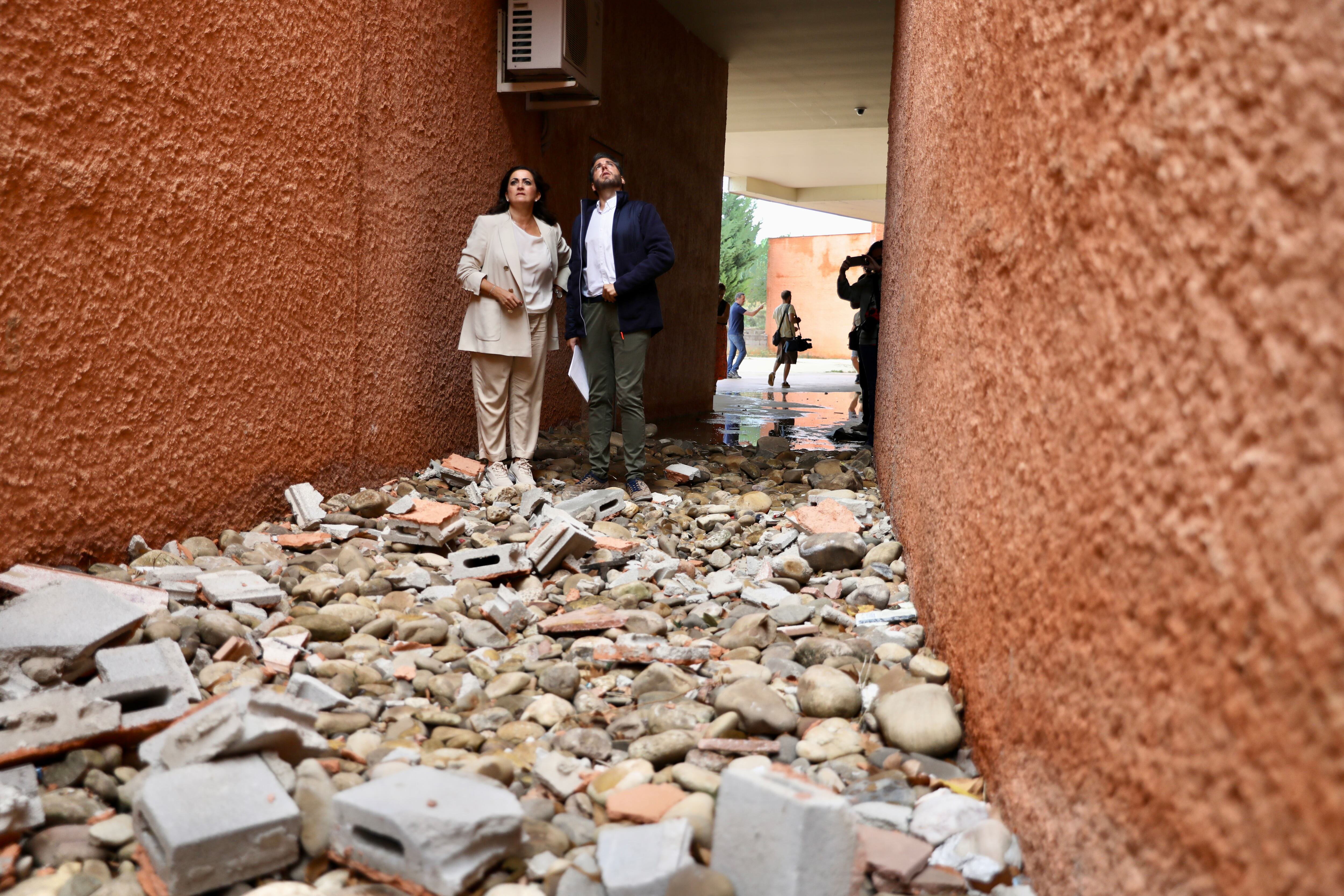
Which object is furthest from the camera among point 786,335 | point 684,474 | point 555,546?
point 786,335

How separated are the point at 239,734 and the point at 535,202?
385 centimetres

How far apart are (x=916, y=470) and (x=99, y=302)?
264 centimetres

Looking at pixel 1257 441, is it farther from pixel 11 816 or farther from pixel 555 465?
pixel 555 465

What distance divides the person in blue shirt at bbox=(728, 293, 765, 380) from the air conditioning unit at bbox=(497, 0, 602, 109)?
11659mm

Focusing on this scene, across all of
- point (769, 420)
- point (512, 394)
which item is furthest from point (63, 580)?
point (769, 420)

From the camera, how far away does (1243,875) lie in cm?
95

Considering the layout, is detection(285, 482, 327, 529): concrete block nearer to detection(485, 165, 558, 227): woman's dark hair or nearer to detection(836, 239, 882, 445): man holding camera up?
detection(485, 165, 558, 227): woman's dark hair

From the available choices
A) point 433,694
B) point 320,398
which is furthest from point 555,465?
point 433,694

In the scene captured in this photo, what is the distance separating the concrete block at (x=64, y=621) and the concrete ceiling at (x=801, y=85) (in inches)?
295

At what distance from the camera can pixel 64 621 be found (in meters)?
2.38

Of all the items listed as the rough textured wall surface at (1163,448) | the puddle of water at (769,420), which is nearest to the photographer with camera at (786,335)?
the puddle of water at (769,420)

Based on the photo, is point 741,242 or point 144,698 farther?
point 741,242

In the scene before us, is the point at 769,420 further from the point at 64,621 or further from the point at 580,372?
the point at 64,621

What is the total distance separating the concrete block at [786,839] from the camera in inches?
58.9
